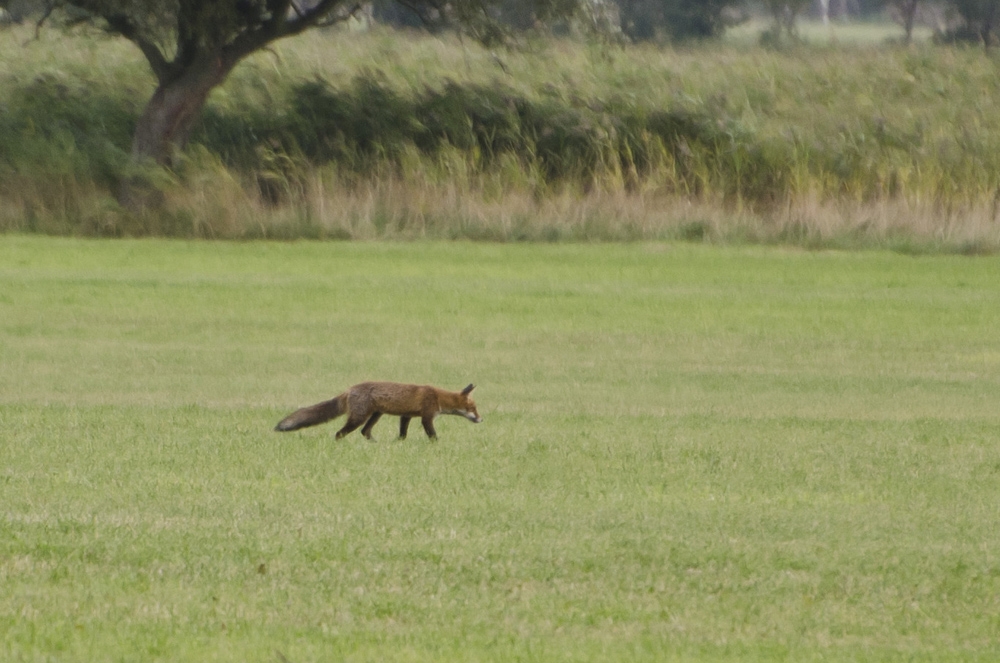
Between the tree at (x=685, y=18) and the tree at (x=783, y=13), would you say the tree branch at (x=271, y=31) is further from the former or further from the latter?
the tree at (x=685, y=18)

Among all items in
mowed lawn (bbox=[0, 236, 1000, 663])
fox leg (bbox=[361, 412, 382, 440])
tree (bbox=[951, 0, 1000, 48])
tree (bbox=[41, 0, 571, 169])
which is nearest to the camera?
mowed lawn (bbox=[0, 236, 1000, 663])

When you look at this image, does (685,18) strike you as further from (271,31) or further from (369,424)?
(369,424)

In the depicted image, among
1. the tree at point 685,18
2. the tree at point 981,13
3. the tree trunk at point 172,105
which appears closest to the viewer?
the tree trunk at point 172,105

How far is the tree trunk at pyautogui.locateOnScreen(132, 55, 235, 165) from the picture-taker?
1043 inches

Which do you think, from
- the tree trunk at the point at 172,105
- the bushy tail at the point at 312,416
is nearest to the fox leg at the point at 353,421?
the bushy tail at the point at 312,416

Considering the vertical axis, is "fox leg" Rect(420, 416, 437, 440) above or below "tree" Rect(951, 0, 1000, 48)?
above

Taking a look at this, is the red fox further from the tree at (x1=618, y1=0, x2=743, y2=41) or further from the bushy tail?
the tree at (x1=618, y1=0, x2=743, y2=41)

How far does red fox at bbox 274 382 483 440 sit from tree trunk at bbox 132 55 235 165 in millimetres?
17087

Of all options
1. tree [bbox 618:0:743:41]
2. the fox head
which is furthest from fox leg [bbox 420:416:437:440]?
tree [bbox 618:0:743:41]

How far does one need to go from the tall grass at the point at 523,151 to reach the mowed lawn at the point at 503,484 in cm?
614

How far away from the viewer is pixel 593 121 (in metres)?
28.3

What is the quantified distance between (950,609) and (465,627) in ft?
5.88

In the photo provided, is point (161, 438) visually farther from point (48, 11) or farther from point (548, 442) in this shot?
point (48, 11)

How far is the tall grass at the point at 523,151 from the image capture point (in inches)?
1009
